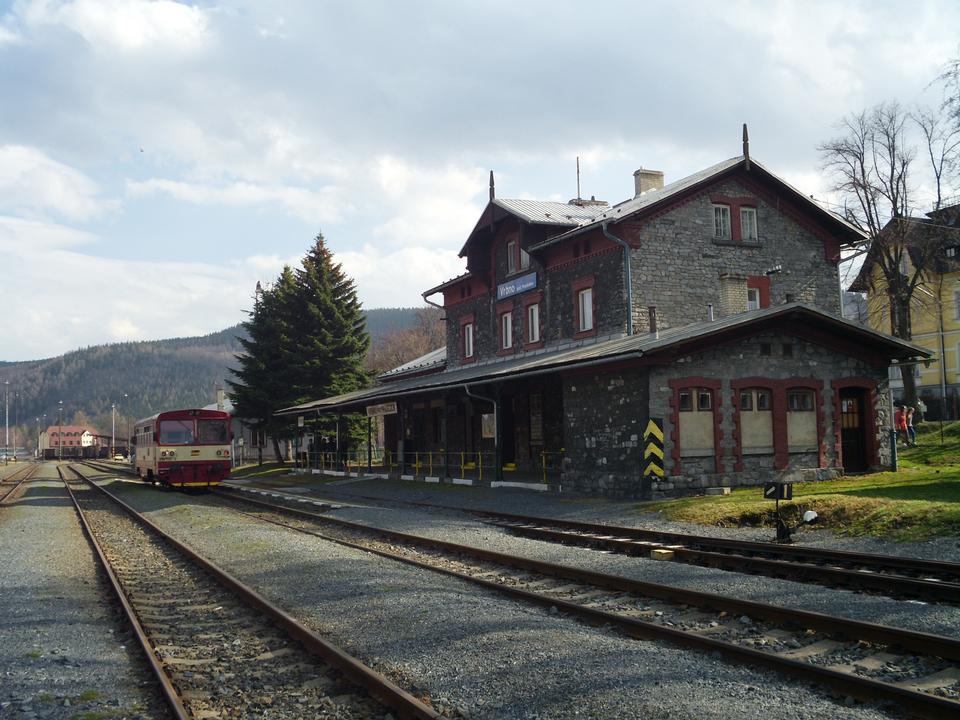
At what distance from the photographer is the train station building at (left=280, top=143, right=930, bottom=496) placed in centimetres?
1891

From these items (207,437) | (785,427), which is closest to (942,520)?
(785,427)

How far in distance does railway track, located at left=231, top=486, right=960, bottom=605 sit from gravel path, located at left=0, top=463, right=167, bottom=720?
668cm

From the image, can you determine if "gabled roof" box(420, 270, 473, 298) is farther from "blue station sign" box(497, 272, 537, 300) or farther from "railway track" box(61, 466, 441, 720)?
"railway track" box(61, 466, 441, 720)

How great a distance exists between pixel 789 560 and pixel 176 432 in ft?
74.7

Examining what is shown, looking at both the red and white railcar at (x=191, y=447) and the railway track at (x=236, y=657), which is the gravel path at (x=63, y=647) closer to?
the railway track at (x=236, y=657)

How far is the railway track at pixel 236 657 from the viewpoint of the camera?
5.72 meters

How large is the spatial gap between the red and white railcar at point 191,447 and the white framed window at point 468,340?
9960 millimetres

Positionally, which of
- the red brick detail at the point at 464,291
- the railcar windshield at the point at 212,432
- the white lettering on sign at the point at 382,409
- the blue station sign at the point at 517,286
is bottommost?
the railcar windshield at the point at 212,432

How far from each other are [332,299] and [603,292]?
22.8 m

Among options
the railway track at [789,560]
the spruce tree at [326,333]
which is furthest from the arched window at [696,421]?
the spruce tree at [326,333]

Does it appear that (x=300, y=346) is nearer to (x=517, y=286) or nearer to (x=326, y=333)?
(x=326, y=333)

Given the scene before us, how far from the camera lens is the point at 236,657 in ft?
23.4

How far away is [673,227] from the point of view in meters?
25.6

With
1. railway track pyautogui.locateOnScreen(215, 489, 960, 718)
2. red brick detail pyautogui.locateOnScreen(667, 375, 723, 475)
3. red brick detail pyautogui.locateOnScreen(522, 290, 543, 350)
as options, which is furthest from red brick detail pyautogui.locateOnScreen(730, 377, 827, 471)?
red brick detail pyautogui.locateOnScreen(522, 290, 543, 350)
